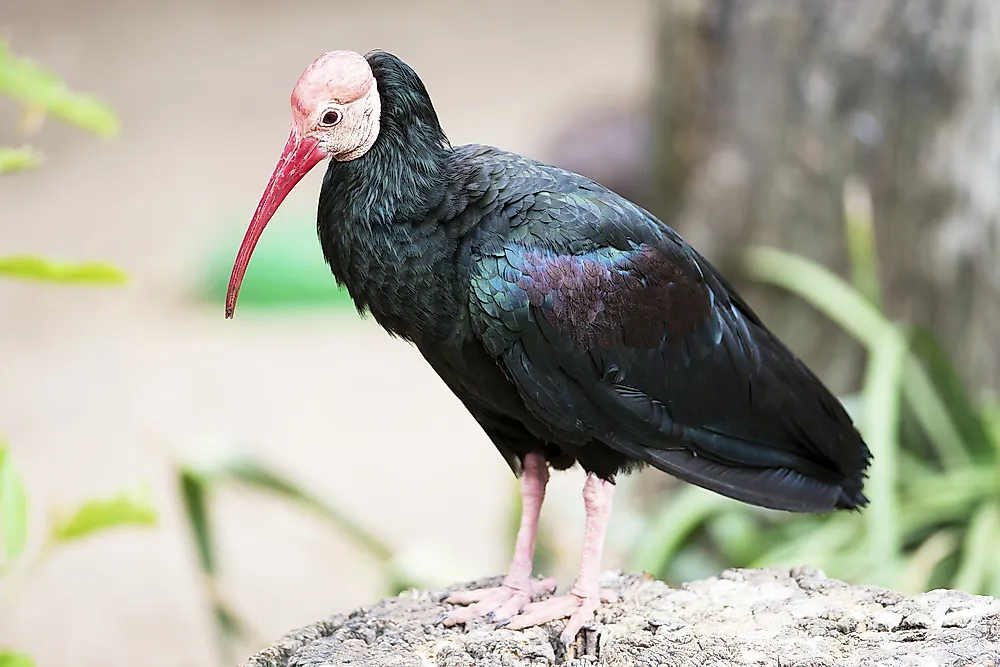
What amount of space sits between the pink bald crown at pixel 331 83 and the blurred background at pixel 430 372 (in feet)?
2.95

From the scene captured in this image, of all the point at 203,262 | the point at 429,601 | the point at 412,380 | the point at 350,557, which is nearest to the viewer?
the point at 429,601

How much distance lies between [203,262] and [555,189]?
7627 millimetres

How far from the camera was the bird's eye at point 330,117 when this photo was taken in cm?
245

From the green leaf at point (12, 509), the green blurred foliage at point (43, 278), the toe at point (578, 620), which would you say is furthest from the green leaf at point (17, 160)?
the toe at point (578, 620)

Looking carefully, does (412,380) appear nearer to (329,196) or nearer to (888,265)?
(888,265)

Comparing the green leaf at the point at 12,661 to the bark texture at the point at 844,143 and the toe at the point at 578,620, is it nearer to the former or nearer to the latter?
the toe at the point at 578,620

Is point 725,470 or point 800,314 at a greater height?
point 800,314

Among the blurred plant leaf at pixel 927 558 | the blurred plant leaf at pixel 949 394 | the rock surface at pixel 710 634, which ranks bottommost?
the rock surface at pixel 710 634

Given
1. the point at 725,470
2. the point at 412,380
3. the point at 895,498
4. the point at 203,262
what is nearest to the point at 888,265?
the point at 895,498

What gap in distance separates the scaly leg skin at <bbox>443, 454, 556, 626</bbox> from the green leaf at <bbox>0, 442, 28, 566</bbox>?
106 centimetres

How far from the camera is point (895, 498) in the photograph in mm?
4406

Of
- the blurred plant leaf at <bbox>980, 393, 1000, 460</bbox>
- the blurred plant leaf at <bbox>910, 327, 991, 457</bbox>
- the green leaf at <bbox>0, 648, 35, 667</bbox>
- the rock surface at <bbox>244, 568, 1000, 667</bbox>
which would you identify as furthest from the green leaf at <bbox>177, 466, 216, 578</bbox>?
the blurred plant leaf at <bbox>980, 393, 1000, 460</bbox>

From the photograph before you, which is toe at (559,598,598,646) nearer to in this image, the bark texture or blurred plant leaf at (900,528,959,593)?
blurred plant leaf at (900,528,959,593)

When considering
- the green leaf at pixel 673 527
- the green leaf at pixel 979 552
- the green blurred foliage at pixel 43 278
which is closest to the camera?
the green blurred foliage at pixel 43 278
